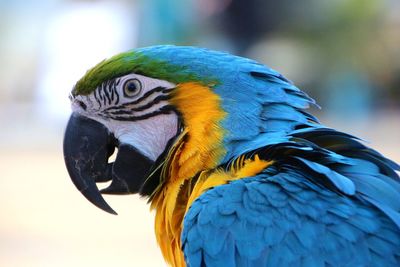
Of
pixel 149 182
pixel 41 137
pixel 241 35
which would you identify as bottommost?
pixel 41 137

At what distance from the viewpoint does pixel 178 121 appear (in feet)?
7.23

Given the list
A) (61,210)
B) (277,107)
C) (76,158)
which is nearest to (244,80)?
(277,107)

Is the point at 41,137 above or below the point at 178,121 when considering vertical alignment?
below

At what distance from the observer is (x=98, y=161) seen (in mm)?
2256

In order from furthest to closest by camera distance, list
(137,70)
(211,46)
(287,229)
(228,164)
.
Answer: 1. (211,46)
2. (137,70)
3. (228,164)
4. (287,229)

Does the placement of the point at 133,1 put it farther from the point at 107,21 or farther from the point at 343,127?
the point at 343,127

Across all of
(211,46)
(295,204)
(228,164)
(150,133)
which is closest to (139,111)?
(150,133)

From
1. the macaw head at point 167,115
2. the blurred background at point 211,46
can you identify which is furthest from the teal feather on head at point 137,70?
Answer: the blurred background at point 211,46

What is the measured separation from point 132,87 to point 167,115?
0.39 ft

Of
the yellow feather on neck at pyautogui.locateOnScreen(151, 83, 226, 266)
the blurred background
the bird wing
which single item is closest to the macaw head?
the yellow feather on neck at pyautogui.locateOnScreen(151, 83, 226, 266)

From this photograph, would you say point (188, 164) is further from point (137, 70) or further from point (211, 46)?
point (211, 46)

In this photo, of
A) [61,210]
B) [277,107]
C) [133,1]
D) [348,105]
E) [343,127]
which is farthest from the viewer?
[133,1]

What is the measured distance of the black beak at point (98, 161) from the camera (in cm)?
223

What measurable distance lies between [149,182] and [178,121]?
0.18 meters
